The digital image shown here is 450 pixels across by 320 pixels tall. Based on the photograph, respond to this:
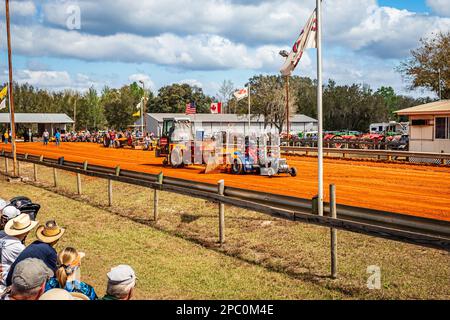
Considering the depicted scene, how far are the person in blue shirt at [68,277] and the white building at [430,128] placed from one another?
85.0 ft

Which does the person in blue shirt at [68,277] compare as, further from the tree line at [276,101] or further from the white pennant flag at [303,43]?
the tree line at [276,101]

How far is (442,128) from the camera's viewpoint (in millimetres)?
27750

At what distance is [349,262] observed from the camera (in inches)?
348

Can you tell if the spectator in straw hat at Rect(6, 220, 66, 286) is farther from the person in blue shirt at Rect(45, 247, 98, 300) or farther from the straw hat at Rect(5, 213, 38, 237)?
the person in blue shirt at Rect(45, 247, 98, 300)

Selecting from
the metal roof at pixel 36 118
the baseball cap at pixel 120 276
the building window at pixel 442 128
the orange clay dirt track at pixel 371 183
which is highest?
the metal roof at pixel 36 118

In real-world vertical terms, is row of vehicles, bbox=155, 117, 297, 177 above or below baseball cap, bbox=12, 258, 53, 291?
above

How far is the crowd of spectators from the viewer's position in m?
4.43

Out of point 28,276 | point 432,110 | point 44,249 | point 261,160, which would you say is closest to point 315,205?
point 44,249

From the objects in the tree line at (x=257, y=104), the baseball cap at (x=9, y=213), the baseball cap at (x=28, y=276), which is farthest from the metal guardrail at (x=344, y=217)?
the tree line at (x=257, y=104)

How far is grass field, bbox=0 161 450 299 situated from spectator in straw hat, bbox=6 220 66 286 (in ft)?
5.54

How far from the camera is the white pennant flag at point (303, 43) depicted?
9.27 metres

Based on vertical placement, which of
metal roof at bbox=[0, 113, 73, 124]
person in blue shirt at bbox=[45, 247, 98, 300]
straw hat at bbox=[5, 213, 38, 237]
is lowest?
person in blue shirt at bbox=[45, 247, 98, 300]

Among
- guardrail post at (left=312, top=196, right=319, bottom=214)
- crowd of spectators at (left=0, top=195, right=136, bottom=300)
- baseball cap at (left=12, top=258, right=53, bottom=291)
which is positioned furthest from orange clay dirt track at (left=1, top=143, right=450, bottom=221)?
baseball cap at (left=12, top=258, right=53, bottom=291)
